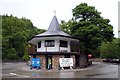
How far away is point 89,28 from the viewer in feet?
110

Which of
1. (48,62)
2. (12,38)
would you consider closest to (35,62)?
(48,62)

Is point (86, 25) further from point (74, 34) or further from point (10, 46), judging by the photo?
point (10, 46)

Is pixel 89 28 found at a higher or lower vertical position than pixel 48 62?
higher

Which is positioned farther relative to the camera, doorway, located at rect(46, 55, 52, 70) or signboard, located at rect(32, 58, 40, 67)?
signboard, located at rect(32, 58, 40, 67)

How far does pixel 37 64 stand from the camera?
30641 mm

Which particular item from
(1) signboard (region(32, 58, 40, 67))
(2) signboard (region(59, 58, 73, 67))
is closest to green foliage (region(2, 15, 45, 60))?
A: (1) signboard (region(32, 58, 40, 67))

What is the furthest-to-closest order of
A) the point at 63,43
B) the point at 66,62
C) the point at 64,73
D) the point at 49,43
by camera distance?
1. the point at 63,43
2. the point at 49,43
3. the point at 66,62
4. the point at 64,73

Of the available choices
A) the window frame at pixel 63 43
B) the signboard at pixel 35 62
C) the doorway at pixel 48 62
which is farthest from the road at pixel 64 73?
the window frame at pixel 63 43

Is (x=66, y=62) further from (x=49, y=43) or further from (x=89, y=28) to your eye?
(x=89, y=28)

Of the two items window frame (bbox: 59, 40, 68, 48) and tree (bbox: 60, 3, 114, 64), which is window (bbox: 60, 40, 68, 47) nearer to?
window frame (bbox: 59, 40, 68, 48)

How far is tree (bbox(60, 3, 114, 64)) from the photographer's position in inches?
1321

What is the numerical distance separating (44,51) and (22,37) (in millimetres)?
25239

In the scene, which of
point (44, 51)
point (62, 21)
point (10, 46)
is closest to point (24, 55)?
point (10, 46)

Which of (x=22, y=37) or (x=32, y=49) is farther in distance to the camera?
(x=22, y=37)
